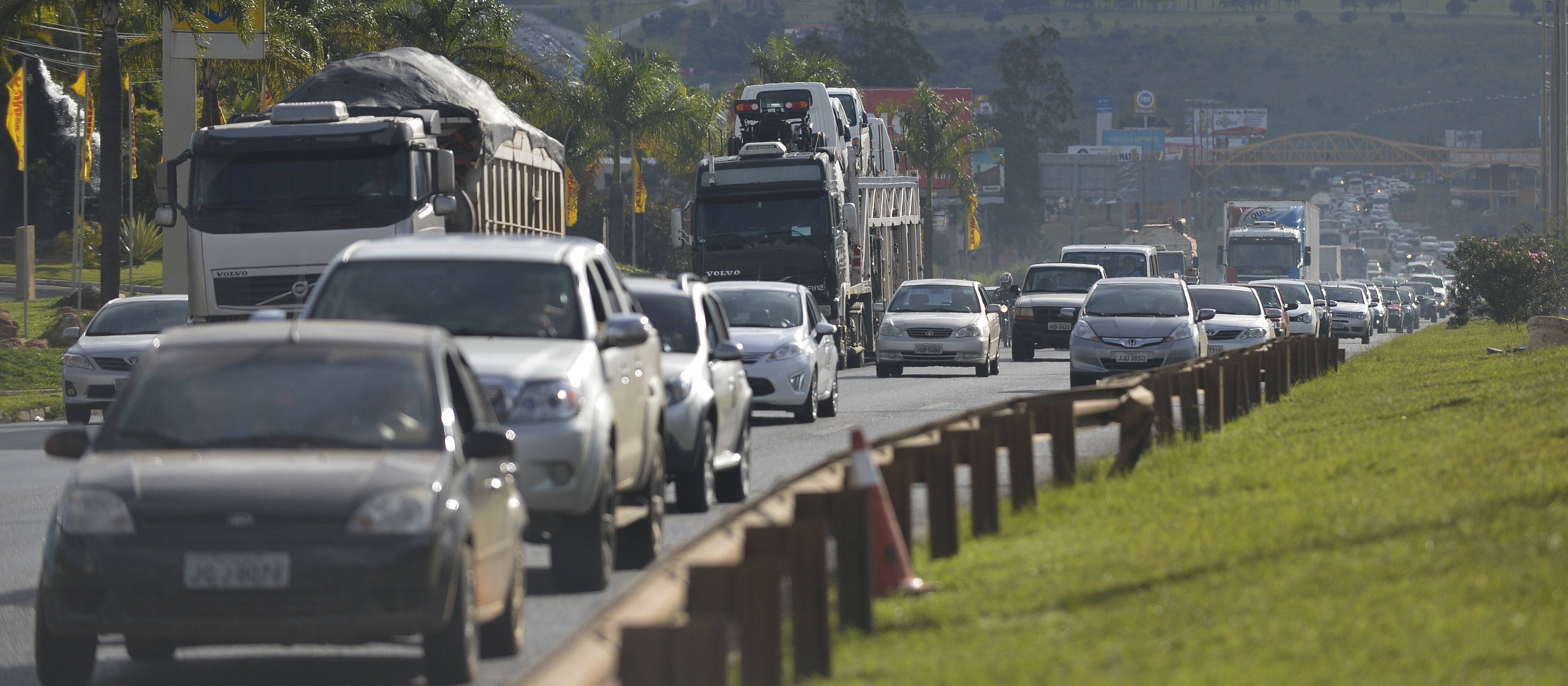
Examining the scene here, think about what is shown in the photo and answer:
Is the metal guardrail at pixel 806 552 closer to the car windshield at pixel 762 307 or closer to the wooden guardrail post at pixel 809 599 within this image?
the wooden guardrail post at pixel 809 599

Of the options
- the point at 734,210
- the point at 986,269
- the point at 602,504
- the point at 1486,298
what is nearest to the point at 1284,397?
the point at 734,210

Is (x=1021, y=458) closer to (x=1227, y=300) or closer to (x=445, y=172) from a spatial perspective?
(x=445, y=172)

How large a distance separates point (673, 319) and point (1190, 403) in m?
4.06

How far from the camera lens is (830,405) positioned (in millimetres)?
22672

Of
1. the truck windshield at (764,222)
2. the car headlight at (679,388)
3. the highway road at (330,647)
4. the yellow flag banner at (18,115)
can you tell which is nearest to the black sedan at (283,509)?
the highway road at (330,647)

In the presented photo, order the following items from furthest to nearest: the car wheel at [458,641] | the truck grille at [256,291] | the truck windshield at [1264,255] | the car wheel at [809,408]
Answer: the truck windshield at [1264,255], the car wheel at [809,408], the truck grille at [256,291], the car wheel at [458,641]

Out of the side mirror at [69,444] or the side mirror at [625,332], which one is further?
the side mirror at [625,332]

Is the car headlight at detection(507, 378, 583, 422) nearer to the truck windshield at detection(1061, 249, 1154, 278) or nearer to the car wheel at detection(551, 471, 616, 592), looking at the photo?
the car wheel at detection(551, 471, 616, 592)

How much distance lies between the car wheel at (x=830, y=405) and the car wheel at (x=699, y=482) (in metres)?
9.32

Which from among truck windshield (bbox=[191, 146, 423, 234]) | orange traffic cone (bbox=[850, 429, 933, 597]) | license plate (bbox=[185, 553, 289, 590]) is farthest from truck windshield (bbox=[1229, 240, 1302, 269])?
license plate (bbox=[185, 553, 289, 590])

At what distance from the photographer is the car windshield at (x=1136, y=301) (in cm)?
2794

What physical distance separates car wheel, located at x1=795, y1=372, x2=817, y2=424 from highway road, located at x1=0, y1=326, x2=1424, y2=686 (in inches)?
5.0

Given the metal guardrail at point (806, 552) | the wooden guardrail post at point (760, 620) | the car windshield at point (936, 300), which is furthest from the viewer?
the car windshield at point (936, 300)

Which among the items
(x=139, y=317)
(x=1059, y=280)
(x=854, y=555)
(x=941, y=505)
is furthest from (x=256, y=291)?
Result: (x=1059, y=280)
